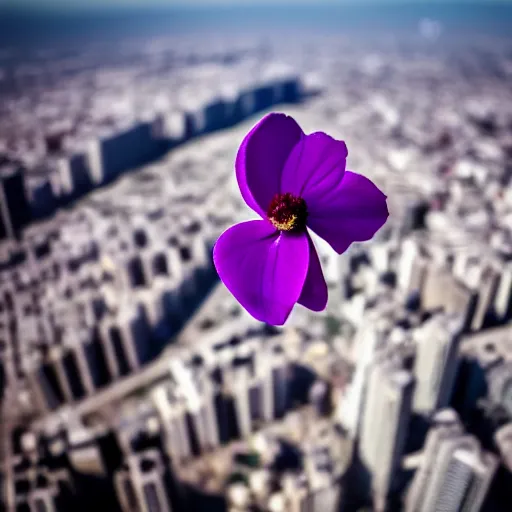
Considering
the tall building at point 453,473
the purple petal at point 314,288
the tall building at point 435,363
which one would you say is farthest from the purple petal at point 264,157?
A: the tall building at point 435,363

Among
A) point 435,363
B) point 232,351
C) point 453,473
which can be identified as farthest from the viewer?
point 232,351

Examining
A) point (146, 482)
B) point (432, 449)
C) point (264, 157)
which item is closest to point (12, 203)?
point (146, 482)

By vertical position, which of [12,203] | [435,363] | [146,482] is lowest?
[146,482]

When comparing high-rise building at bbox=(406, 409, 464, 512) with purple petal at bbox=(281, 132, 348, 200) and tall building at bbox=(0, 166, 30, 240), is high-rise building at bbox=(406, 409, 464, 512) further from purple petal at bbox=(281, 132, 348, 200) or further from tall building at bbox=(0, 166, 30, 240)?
tall building at bbox=(0, 166, 30, 240)

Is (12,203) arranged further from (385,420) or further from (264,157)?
(264,157)

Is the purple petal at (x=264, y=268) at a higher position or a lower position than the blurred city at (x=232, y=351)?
higher

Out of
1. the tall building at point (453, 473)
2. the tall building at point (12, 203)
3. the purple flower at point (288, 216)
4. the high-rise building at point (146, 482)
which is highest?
the purple flower at point (288, 216)

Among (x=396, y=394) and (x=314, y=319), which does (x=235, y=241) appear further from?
(x=314, y=319)

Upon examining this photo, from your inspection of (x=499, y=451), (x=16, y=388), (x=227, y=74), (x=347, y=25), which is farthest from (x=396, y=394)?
(x=347, y=25)

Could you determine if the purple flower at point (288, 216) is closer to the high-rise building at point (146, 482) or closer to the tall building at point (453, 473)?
the tall building at point (453, 473)
